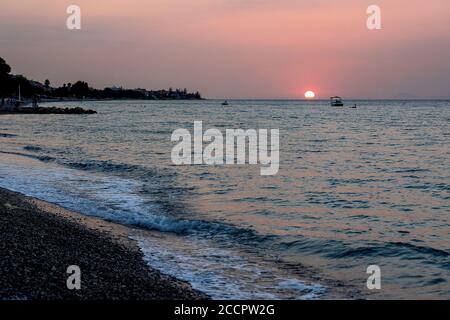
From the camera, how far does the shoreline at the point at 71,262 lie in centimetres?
802

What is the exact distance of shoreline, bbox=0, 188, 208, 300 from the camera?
26.3 feet

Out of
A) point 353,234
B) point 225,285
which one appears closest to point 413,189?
point 353,234

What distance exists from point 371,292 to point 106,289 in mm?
4861

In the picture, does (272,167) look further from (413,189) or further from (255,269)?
(255,269)
